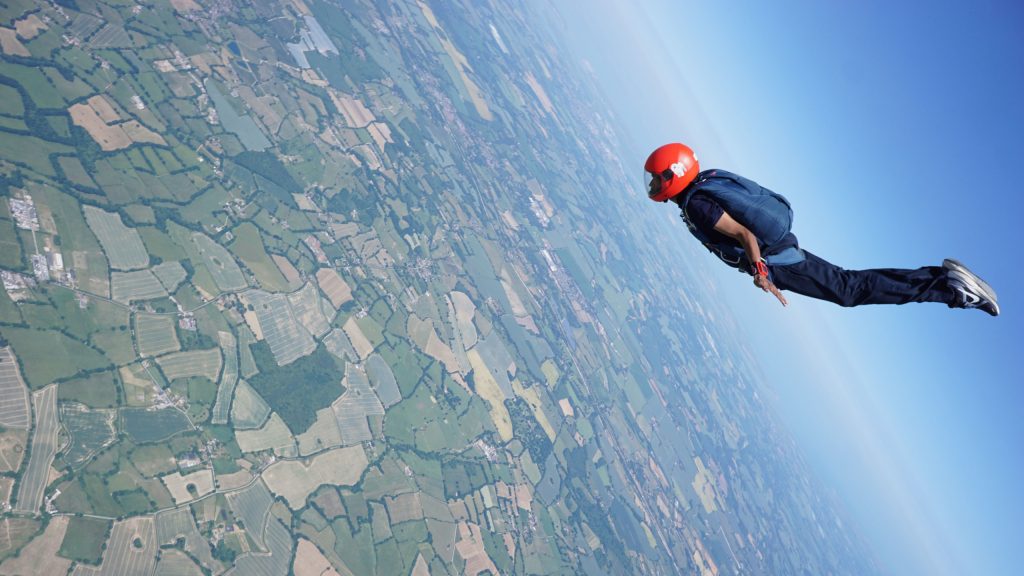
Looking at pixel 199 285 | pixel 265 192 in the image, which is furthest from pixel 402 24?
pixel 199 285

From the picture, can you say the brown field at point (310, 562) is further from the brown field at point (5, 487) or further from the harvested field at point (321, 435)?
the brown field at point (5, 487)

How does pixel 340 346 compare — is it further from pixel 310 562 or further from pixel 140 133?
pixel 140 133

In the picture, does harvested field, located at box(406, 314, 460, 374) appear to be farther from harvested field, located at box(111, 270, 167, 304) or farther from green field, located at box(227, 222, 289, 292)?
harvested field, located at box(111, 270, 167, 304)

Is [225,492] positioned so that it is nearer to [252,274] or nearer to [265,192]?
[252,274]

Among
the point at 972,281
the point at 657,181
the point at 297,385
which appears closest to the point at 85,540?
the point at 297,385

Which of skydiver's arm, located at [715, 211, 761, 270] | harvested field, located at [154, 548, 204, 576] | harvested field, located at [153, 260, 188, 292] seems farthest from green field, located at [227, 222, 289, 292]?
skydiver's arm, located at [715, 211, 761, 270]

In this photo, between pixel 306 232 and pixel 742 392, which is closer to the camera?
pixel 306 232
